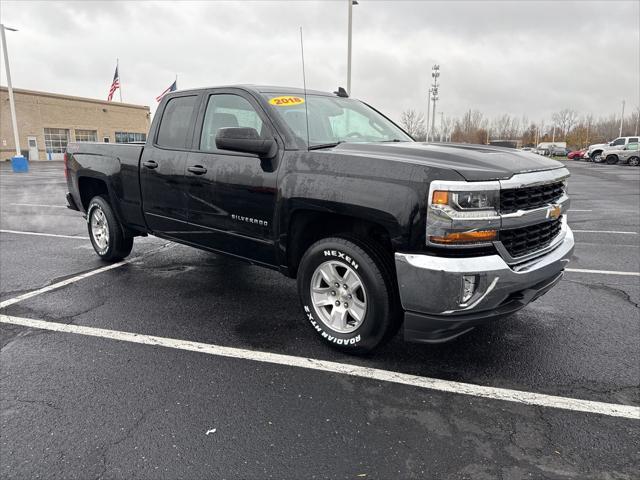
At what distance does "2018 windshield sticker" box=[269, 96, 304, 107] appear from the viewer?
393 centimetres

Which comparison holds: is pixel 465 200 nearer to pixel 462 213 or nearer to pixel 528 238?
pixel 462 213

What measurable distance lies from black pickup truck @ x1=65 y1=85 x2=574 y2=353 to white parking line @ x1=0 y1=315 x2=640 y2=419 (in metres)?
0.22

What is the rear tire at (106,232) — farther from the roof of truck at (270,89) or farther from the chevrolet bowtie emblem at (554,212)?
the chevrolet bowtie emblem at (554,212)

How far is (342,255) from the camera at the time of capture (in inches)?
129

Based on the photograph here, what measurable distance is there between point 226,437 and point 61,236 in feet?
21.5

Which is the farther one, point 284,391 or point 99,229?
point 99,229

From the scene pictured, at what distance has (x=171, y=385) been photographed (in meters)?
3.06

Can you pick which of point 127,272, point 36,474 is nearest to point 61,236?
point 127,272

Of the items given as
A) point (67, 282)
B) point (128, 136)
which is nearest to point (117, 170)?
point (67, 282)

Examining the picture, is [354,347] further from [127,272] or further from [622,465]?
[127,272]

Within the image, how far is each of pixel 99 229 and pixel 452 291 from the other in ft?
16.2

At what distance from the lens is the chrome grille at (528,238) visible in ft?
9.87

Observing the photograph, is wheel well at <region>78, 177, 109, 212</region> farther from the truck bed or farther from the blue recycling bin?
the blue recycling bin

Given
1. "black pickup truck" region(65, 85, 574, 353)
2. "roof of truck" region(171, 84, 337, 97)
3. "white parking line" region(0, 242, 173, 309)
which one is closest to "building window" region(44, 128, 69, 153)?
"white parking line" region(0, 242, 173, 309)
